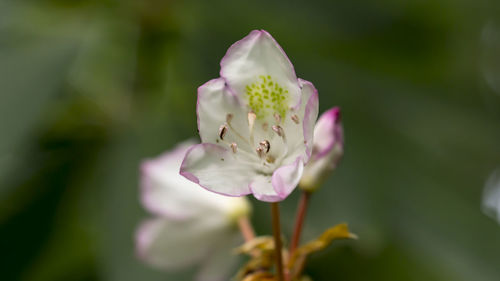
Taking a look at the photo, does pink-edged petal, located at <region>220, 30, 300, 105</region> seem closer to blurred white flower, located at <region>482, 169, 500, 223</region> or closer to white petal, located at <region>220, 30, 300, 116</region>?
white petal, located at <region>220, 30, 300, 116</region>

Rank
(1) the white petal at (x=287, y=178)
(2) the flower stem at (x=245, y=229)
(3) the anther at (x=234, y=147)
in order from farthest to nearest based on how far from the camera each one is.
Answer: (2) the flower stem at (x=245, y=229)
(3) the anther at (x=234, y=147)
(1) the white petal at (x=287, y=178)

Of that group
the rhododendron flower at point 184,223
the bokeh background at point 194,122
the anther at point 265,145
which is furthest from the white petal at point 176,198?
the anther at point 265,145

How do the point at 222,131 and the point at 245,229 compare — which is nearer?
the point at 222,131

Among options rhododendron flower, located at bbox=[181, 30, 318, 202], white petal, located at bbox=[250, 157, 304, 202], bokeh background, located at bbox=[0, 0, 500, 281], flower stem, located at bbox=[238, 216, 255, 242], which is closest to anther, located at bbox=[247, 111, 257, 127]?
rhododendron flower, located at bbox=[181, 30, 318, 202]

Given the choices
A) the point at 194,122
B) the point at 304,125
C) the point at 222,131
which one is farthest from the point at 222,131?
the point at 194,122

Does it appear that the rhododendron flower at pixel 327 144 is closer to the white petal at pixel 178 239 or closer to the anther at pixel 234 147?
the anther at pixel 234 147

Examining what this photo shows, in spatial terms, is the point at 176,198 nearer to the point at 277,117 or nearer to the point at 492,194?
the point at 277,117

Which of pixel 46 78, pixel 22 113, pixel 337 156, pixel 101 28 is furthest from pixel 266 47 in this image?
pixel 101 28
